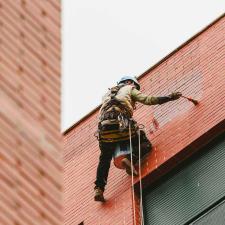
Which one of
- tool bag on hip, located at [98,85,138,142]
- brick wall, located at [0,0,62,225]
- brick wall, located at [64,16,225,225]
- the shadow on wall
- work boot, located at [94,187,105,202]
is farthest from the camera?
the shadow on wall

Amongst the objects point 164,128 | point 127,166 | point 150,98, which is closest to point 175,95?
point 150,98

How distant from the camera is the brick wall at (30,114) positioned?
627cm

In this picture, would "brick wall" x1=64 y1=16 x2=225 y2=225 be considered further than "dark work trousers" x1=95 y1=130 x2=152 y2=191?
No

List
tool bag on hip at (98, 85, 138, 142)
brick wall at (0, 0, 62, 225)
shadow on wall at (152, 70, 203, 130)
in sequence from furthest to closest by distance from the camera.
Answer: shadow on wall at (152, 70, 203, 130), tool bag on hip at (98, 85, 138, 142), brick wall at (0, 0, 62, 225)

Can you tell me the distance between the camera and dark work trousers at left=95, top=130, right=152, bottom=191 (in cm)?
1427

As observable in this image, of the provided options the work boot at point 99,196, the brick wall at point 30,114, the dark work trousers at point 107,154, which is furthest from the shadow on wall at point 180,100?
the brick wall at point 30,114

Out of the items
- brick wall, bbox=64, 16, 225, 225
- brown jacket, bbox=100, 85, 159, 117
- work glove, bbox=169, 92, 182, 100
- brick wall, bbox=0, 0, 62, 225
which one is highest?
brick wall, bbox=0, 0, 62, 225

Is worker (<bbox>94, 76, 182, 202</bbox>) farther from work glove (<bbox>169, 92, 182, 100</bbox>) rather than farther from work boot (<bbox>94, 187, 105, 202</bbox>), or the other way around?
work glove (<bbox>169, 92, 182, 100</bbox>)

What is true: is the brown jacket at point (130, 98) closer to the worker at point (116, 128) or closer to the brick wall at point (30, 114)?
the worker at point (116, 128)

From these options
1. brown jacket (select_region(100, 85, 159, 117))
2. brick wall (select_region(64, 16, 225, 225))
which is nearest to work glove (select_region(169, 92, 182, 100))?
brown jacket (select_region(100, 85, 159, 117))

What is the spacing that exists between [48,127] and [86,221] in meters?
7.53

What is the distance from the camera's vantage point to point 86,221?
14.2 m

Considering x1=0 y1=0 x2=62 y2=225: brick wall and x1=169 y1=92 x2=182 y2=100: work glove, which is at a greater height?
x1=0 y1=0 x2=62 y2=225: brick wall

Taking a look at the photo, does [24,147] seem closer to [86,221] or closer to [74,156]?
[86,221]
